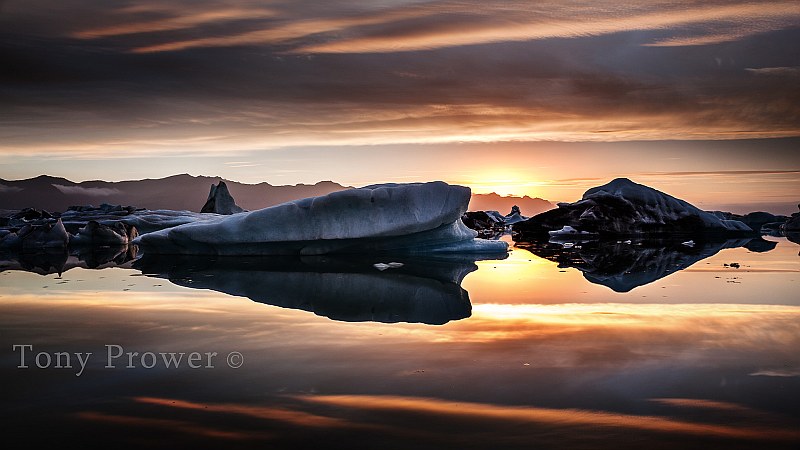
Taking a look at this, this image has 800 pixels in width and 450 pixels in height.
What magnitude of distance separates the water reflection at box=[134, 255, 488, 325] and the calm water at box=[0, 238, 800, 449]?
0.19 ft

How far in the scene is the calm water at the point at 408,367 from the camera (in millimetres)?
2021

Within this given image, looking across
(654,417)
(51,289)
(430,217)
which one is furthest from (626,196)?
(654,417)

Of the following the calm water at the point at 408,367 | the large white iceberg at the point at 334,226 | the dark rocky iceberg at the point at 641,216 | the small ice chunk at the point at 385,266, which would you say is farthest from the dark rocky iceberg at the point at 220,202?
the calm water at the point at 408,367

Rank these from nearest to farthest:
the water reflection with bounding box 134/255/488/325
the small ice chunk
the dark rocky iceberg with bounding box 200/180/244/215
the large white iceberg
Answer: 1. the water reflection with bounding box 134/255/488/325
2. the small ice chunk
3. the large white iceberg
4. the dark rocky iceberg with bounding box 200/180/244/215

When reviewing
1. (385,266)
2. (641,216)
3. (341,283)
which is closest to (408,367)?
(341,283)

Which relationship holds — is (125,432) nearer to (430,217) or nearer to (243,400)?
(243,400)

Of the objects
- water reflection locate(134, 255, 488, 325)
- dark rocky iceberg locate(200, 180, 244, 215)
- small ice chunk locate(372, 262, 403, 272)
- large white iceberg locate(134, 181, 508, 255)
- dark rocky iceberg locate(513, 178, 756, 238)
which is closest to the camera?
water reflection locate(134, 255, 488, 325)

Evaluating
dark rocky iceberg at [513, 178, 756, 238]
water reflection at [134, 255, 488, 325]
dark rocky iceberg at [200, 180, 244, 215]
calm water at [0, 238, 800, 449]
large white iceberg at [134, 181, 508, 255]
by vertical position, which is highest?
dark rocky iceberg at [200, 180, 244, 215]

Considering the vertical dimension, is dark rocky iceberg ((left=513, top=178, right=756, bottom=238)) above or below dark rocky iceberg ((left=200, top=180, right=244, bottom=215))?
below

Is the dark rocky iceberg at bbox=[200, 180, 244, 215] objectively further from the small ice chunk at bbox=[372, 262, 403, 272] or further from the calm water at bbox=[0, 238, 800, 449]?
the calm water at bbox=[0, 238, 800, 449]

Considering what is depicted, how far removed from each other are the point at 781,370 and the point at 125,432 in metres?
2.65

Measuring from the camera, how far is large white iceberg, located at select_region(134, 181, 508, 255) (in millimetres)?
10102

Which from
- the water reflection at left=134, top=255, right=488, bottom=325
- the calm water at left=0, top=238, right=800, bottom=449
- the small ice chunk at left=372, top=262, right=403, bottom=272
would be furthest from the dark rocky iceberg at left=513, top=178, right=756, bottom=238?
the calm water at left=0, top=238, right=800, bottom=449

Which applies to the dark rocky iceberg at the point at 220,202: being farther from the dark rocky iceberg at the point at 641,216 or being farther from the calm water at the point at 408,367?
the calm water at the point at 408,367
